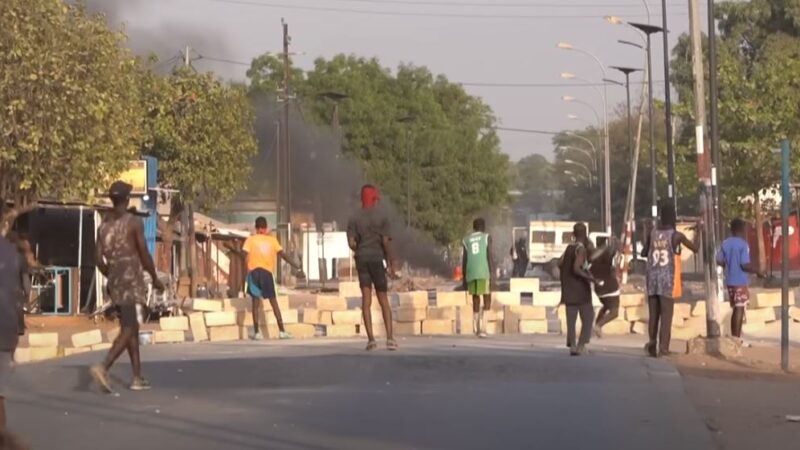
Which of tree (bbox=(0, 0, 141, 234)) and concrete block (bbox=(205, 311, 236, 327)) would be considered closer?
concrete block (bbox=(205, 311, 236, 327))

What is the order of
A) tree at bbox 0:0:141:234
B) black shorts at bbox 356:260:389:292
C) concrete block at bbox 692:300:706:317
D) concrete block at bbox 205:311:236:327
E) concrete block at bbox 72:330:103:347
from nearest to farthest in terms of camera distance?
black shorts at bbox 356:260:389:292 < concrete block at bbox 72:330:103:347 < concrete block at bbox 205:311:236:327 < concrete block at bbox 692:300:706:317 < tree at bbox 0:0:141:234

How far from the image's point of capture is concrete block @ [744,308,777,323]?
20.9 m

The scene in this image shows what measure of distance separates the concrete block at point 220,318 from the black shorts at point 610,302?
4.78 metres

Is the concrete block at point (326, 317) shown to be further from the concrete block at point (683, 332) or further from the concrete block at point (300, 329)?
the concrete block at point (683, 332)

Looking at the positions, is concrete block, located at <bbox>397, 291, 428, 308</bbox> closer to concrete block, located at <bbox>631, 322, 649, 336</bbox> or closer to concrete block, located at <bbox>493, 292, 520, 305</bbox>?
concrete block, located at <bbox>493, 292, 520, 305</bbox>

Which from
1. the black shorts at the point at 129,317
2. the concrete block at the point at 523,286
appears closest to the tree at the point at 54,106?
the concrete block at the point at 523,286

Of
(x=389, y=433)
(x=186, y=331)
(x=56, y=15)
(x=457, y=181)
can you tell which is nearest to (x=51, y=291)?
(x=56, y=15)

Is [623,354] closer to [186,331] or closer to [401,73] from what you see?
[186,331]

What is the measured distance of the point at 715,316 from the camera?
16.5 m

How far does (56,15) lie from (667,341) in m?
16.2

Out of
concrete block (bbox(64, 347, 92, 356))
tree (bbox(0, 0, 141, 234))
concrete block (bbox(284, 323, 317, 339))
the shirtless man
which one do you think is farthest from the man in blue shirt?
tree (bbox(0, 0, 141, 234))

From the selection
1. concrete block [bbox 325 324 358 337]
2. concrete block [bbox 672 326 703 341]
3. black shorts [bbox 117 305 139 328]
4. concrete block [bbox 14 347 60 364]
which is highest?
black shorts [bbox 117 305 139 328]

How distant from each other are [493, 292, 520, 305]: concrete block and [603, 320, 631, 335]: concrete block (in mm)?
1396

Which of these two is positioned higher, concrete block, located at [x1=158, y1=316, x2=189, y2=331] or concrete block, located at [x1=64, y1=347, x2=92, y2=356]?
concrete block, located at [x1=158, y1=316, x2=189, y2=331]
